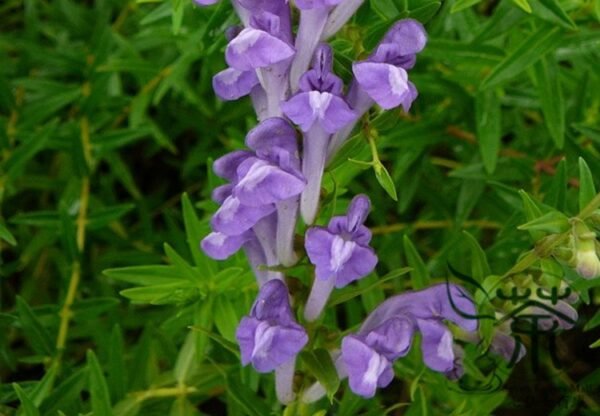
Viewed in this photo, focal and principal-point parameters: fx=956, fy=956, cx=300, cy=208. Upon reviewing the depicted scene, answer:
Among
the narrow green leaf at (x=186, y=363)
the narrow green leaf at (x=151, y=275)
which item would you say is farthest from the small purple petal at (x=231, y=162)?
the narrow green leaf at (x=186, y=363)

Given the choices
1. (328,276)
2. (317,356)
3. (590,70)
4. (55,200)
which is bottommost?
(55,200)

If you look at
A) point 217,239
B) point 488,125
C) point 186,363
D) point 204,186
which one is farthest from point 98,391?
point 204,186

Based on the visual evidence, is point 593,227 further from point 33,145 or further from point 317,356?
point 33,145

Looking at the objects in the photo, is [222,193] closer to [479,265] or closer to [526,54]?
[479,265]

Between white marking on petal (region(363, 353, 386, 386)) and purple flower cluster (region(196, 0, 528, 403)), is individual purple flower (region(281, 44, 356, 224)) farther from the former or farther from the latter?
white marking on petal (region(363, 353, 386, 386))

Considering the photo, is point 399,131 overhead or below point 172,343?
overhead

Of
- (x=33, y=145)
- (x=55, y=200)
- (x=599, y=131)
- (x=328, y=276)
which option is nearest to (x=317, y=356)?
(x=328, y=276)

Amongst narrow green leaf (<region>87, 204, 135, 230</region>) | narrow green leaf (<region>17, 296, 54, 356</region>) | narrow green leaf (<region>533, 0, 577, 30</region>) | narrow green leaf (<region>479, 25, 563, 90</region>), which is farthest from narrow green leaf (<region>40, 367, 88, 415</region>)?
narrow green leaf (<region>533, 0, 577, 30</region>)

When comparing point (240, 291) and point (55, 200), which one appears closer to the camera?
point (240, 291)
